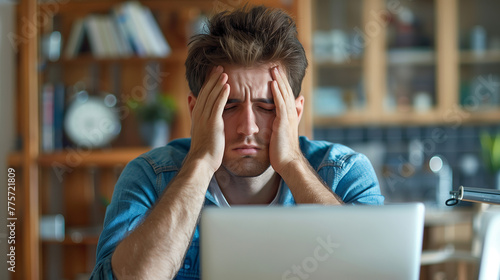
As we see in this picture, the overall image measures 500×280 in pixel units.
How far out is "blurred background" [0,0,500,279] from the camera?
2930mm

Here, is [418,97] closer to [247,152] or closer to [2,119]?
[247,152]

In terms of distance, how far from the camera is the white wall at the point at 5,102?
292cm

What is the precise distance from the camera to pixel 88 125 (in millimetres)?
2982

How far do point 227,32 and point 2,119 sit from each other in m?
1.98

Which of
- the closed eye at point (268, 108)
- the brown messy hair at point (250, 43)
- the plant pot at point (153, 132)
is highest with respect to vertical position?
the brown messy hair at point (250, 43)

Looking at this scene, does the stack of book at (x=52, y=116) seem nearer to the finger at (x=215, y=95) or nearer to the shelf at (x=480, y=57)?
the finger at (x=215, y=95)

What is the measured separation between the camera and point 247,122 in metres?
1.37

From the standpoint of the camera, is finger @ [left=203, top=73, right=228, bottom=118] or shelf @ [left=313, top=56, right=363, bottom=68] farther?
shelf @ [left=313, top=56, right=363, bottom=68]

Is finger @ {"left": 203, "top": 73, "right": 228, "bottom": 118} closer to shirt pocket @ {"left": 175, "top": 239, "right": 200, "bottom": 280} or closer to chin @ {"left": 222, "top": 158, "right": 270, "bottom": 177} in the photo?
chin @ {"left": 222, "top": 158, "right": 270, "bottom": 177}

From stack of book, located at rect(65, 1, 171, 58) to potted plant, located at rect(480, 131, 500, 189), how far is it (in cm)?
193

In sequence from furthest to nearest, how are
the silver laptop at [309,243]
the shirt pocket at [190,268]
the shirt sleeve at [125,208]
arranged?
the shirt pocket at [190,268] → the shirt sleeve at [125,208] → the silver laptop at [309,243]

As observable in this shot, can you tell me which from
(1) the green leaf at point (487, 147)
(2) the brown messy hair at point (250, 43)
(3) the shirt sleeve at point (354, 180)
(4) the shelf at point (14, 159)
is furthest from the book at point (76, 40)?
(1) the green leaf at point (487, 147)

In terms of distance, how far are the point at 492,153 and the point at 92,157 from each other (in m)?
2.24

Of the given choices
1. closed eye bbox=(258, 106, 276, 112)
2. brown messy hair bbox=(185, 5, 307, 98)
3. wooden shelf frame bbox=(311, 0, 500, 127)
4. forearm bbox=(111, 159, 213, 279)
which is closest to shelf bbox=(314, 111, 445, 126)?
wooden shelf frame bbox=(311, 0, 500, 127)
